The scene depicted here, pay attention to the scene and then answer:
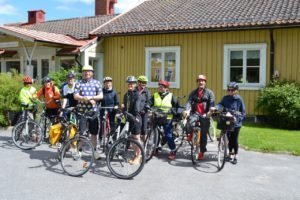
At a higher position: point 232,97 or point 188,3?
point 188,3

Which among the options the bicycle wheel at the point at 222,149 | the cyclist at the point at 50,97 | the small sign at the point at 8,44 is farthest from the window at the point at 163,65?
the bicycle wheel at the point at 222,149

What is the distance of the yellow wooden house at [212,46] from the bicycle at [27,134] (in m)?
7.38

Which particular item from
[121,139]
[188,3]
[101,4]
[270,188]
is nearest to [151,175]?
[121,139]

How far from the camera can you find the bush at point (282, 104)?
38.3 feet

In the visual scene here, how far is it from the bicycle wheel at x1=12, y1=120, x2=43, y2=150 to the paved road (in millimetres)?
883

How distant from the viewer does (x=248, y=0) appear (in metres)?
16.6

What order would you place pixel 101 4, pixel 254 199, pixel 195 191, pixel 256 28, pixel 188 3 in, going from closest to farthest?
pixel 254 199, pixel 195 191, pixel 256 28, pixel 188 3, pixel 101 4

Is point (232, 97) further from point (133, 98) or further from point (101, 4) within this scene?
point (101, 4)

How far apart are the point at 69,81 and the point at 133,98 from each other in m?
2.21

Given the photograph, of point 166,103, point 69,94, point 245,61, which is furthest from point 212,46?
point 69,94

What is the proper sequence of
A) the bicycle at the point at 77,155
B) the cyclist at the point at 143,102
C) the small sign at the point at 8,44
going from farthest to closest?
the small sign at the point at 8,44 < the cyclist at the point at 143,102 < the bicycle at the point at 77,155

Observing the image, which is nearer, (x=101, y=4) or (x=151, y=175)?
(x=151, y=175)

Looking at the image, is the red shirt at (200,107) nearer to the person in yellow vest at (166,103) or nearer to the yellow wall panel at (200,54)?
the person in yellow vest at (166,103)

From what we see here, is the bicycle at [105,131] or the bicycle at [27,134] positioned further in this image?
the bicycle at [27,134]
